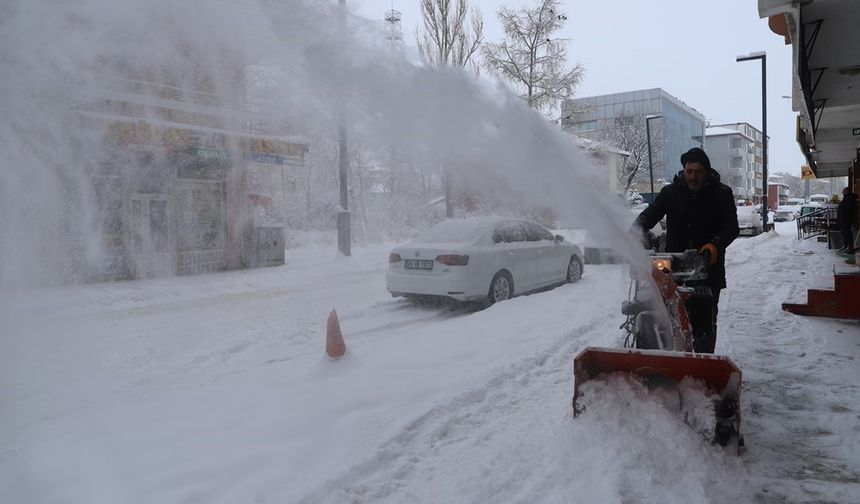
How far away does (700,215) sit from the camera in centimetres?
418

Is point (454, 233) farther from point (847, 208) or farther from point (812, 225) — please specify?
point (812, 225)

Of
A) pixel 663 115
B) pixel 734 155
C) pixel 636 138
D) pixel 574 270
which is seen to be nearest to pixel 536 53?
pixel 574 270

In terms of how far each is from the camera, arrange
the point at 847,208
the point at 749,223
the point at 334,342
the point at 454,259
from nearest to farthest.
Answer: the point at 334,342
the point at 454,259
the point at 847,208
the point at 749,223

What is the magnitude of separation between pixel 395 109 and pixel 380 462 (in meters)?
2.40

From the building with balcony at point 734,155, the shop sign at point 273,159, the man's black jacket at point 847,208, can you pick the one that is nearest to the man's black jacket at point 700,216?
the shop sign at point 273,159

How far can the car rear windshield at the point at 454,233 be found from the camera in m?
8.63

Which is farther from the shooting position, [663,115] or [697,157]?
[663,115]

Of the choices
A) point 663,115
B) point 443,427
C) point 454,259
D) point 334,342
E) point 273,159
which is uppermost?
point 663,115

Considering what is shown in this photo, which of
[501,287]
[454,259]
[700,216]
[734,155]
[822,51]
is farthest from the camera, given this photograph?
[734,155]

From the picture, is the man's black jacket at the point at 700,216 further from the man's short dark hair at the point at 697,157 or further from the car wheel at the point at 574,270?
the car wheel at the point at 574,270

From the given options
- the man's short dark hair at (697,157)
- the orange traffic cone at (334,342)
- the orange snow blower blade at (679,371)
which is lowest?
the orange traffic cone at (334,342)

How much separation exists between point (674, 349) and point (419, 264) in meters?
5.38

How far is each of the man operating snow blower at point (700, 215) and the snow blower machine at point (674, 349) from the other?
13 cm

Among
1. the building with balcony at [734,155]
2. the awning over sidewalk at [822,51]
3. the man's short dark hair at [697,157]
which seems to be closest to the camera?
the man's short dark hair at [697,157]
